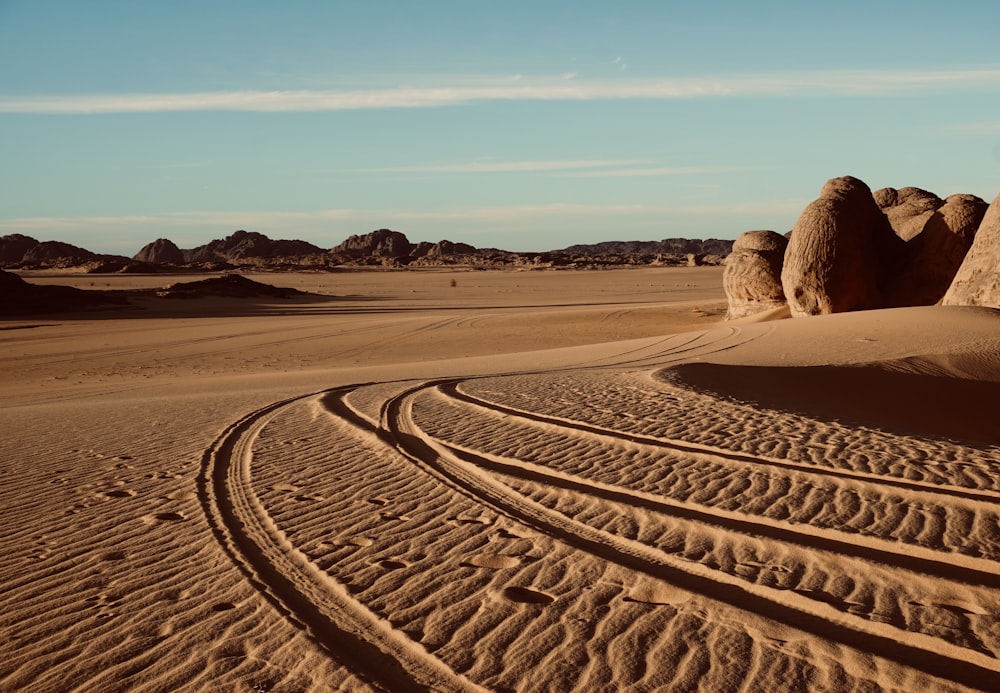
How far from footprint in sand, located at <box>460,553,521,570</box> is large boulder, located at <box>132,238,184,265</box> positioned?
428 feet

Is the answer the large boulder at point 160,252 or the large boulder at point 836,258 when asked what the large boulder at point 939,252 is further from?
the large boulder at point 160,252

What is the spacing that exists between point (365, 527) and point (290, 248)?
13584 cm

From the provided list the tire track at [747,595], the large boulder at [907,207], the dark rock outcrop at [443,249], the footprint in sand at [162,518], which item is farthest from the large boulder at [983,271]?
the dark rock outcrop at [443,249]

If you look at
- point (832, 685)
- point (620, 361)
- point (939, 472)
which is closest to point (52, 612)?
point (832, 685)

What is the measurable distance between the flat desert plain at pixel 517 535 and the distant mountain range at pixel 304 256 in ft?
226

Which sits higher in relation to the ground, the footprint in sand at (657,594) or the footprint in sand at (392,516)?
the footprint in sand at (657,594)

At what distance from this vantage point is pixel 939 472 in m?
5.89

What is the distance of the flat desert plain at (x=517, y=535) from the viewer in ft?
11.0

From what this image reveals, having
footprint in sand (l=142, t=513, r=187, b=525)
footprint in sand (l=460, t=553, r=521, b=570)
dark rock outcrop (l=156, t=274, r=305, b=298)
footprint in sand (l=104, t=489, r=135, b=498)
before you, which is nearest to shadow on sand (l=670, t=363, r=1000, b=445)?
footprint in sand (l=460, t=553, r=521, b=570)

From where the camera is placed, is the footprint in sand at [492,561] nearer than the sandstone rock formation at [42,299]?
Yes

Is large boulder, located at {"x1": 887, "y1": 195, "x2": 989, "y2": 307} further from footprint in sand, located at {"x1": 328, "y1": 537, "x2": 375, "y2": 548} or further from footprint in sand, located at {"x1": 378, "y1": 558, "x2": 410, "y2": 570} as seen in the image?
footprint in sand, located at {"x1": 378, "y1": 558, "x2": 410, "y2": 570}

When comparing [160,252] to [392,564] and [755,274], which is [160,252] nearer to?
[755,274]

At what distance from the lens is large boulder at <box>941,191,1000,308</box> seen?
14.6 meters

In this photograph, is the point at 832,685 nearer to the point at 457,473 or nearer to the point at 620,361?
the point at 457,473
